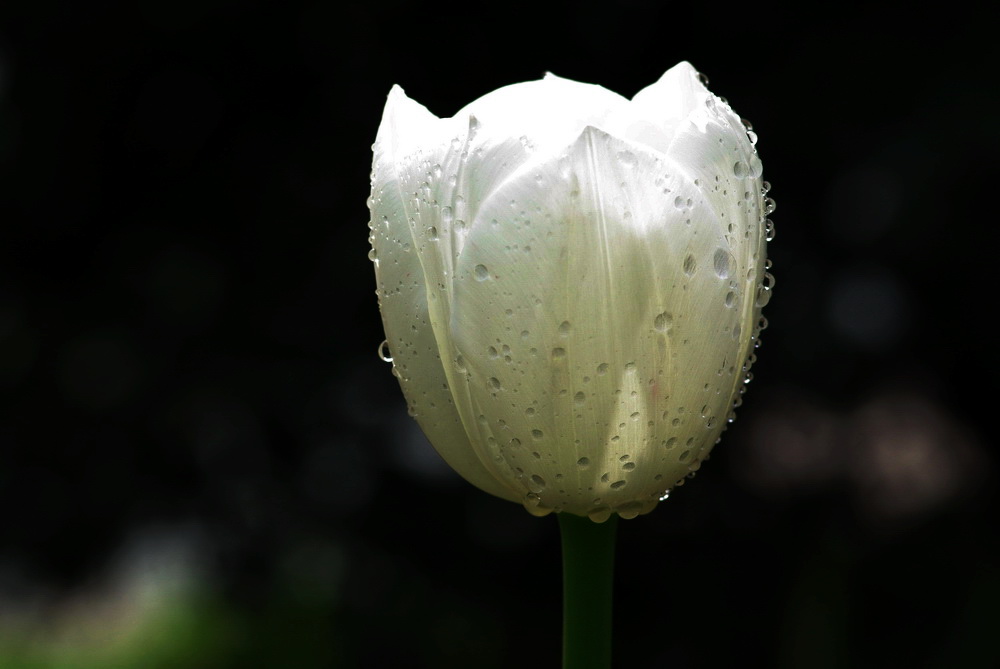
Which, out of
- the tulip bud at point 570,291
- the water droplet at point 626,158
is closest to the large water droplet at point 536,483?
the tulip bud at point 570,291

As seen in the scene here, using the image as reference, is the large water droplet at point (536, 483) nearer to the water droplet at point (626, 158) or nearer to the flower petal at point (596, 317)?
the flower petal at point (596, 317)

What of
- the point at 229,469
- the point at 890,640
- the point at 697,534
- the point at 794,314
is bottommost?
the point at 890,640

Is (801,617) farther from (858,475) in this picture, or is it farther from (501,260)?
(501,260)

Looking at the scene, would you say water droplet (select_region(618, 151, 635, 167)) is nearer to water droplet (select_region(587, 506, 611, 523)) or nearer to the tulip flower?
the tulip flower

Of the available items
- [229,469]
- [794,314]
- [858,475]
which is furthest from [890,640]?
[229,469]

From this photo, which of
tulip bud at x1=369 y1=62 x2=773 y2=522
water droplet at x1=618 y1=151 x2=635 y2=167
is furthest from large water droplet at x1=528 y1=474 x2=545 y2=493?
water droplet at x1=618 y1=151 x2=635 y2=167

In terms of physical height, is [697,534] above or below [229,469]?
below

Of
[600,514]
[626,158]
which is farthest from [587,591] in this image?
[626,158]
